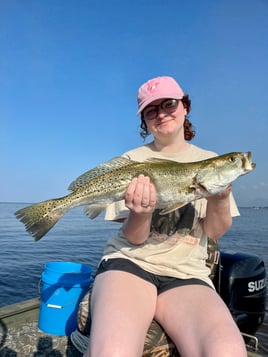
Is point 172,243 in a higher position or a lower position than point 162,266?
higher

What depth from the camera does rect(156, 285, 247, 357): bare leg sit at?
8.37 ft

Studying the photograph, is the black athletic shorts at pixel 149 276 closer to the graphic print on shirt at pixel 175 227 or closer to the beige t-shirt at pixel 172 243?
the beige t-shirt at pixel 172 243

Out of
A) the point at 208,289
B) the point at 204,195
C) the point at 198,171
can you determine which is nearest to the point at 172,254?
the point at 208,289

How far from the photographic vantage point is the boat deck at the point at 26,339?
176 inches

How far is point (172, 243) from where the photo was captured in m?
3.61

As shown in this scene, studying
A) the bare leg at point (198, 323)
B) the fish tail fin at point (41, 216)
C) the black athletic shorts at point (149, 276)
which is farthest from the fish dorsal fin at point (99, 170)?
the bare leg at point (198, 323)

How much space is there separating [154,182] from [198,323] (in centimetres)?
145

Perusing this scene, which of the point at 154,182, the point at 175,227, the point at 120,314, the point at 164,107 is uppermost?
the point at 164,107

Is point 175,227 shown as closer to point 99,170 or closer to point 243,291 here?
point 99,170

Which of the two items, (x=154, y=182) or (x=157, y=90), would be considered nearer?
(x=154, y=182)

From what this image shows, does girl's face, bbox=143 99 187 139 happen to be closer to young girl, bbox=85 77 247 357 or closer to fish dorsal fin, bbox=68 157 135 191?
young girl, bbox=85 77 247 357

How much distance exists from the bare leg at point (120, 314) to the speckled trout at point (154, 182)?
31.6 inches

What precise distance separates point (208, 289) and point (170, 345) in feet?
2.14

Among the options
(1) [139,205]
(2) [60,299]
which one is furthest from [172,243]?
(2) [60,299]
